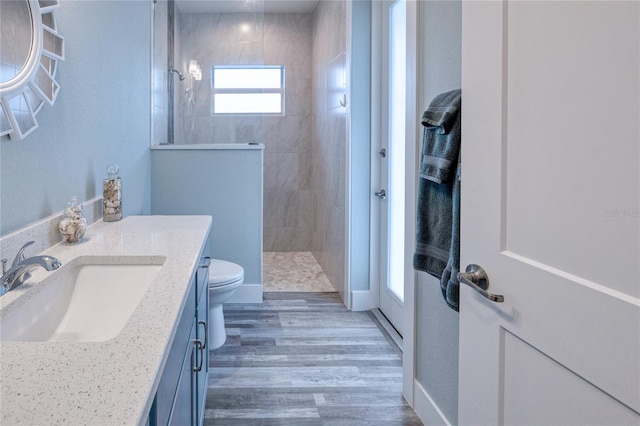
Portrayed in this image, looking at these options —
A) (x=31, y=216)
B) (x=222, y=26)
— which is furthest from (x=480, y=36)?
(x=222, y=26)

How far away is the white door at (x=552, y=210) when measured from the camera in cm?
75

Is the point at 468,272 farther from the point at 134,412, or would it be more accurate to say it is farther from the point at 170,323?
the point at 134,412

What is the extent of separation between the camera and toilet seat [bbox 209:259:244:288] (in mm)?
2656

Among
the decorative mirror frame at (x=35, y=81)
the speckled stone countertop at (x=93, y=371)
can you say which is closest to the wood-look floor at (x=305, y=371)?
the speckled stone countertop at (x=93, y=371)

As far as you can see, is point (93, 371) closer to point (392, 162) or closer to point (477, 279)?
point (477, 279)

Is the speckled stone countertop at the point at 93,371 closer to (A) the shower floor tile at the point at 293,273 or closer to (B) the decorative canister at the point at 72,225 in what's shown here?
(B) the decorative canister at the point at 72,225

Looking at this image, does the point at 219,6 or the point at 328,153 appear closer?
the point at 219,6

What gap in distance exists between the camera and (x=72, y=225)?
1650 millimetres

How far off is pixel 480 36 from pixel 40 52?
1.25m

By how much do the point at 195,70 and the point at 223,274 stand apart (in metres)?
1.81

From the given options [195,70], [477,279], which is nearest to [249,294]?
[195,70]

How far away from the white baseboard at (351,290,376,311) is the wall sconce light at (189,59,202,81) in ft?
6.54

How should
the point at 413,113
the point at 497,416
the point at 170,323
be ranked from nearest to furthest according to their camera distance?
the point at 170,323 < the point at 497,416 < the point at 413,113

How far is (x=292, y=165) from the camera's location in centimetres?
568
